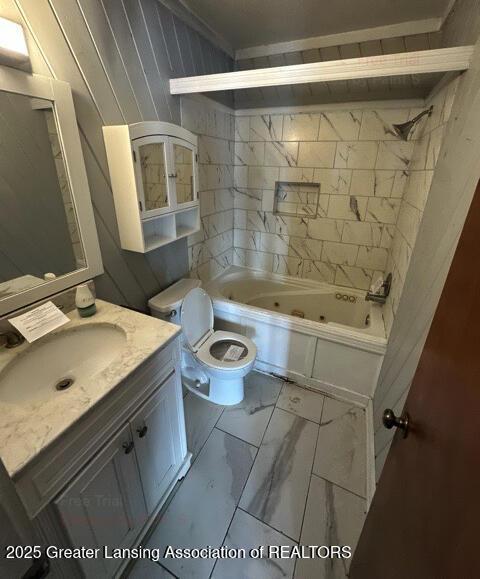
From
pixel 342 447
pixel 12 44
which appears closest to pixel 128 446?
pixel 342 447

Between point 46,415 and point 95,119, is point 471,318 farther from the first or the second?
point 95,119

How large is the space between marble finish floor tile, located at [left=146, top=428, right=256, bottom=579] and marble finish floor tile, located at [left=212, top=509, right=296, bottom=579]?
43 millimetres

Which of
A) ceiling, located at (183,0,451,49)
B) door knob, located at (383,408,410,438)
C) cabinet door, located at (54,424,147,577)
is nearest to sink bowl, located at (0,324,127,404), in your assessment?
cabinet door, located at (54,424,147,577)

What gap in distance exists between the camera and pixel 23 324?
40.3 inches

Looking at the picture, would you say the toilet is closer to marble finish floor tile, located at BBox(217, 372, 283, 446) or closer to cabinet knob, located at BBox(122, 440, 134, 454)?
marble finish floor tile, located at BBox(217, 372, 283, 446)

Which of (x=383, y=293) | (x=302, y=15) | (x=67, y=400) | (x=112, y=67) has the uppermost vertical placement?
(x=302, y=15)

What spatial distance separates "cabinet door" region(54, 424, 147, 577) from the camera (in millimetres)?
819

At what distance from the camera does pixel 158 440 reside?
3.89ft

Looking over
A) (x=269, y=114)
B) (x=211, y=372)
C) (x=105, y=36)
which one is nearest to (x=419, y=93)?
(x=269, y=114)

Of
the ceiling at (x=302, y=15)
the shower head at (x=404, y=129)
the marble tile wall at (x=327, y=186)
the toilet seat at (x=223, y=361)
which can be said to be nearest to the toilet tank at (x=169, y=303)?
the toilet seat at (x=223, y=361)

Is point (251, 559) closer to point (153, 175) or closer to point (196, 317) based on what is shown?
point (196, 317)

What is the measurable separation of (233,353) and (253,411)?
419 millimetres

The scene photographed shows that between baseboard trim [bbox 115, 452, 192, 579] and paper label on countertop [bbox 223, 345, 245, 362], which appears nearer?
baseboard trim [bbox 115, 452, 192, 579]

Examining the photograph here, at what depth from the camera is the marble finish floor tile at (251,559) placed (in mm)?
1132
